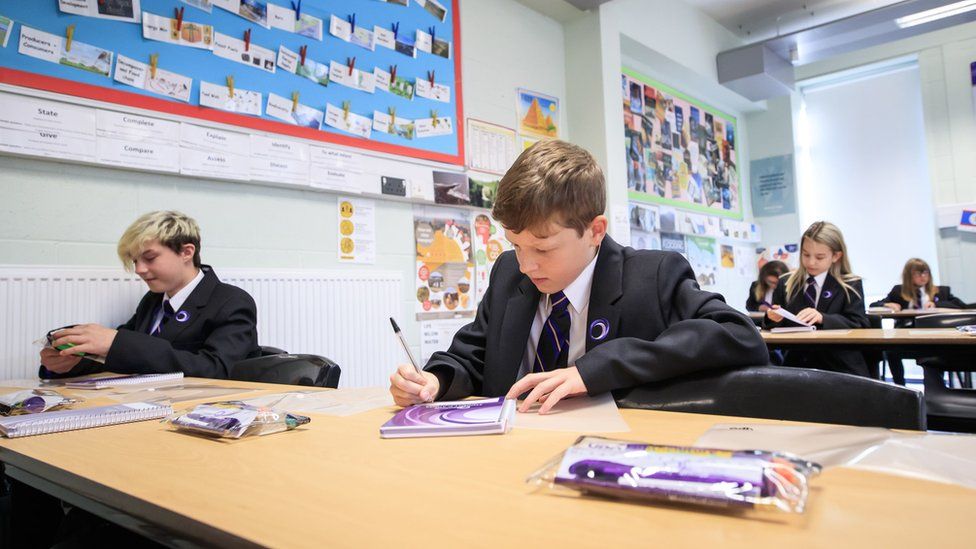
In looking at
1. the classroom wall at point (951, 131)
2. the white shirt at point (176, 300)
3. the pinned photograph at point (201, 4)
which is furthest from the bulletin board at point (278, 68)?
the classroom wall at point (951, 131)

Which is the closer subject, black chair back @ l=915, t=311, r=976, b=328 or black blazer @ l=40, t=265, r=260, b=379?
black blazer @ l=40, t=265, r=260, b=379

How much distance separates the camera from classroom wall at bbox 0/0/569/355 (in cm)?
203

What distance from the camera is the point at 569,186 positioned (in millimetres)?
1172

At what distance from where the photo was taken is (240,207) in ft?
8.23

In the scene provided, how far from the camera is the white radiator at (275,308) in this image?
1.97 meters

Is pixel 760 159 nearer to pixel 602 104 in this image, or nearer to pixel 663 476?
pixel 602 104

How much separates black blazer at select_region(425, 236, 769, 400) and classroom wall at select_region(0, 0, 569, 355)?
1.48m

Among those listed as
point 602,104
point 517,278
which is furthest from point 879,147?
point 517,278

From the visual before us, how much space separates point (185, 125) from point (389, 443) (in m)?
2.04

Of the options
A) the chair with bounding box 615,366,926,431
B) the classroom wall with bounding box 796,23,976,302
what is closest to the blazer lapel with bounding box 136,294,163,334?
the chair with bounding box 615,366,926,431

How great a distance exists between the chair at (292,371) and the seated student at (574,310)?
1.33 feet

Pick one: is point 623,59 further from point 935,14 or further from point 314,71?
point 314,71

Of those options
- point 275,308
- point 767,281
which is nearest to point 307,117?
point 275,308

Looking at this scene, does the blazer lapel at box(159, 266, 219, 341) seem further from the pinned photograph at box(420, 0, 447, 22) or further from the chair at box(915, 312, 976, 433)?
the chair at box(915, 312, 976, 433)
